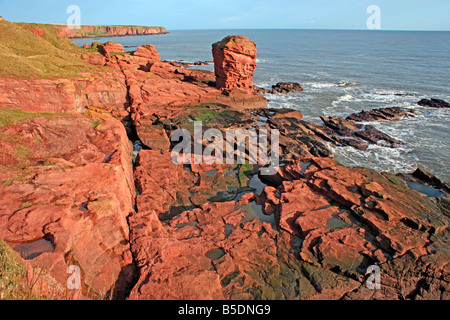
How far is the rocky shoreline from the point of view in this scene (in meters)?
7.81

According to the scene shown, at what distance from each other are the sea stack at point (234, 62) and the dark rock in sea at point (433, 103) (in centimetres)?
2098

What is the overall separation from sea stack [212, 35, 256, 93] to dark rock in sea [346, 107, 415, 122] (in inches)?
474

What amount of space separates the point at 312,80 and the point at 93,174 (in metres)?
43.4

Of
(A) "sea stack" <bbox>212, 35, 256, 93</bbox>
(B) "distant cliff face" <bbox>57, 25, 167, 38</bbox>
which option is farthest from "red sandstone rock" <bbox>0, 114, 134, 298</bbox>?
(B) "distant cliff face" <bbox>57, 25, 167, 38</bbox>

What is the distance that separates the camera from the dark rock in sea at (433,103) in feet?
103

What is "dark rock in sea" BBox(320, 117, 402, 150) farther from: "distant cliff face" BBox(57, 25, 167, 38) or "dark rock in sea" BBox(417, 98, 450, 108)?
"distant cliff face" BBox(57, 25, 167, 38)

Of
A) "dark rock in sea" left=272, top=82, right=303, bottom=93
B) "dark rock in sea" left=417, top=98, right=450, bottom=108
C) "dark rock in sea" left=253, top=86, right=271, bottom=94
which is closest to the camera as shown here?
"dark rock in sea" left=417, top=98, right=450, bottom=108

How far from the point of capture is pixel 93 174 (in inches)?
429

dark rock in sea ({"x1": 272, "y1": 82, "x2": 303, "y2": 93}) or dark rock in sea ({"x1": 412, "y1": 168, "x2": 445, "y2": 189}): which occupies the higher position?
dark rock in sea ({"x1": 272, "y1": 82, "x2": 303, "y2": 93})

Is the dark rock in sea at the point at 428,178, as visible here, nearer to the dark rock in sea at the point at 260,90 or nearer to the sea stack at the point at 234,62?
the sea stack at the point at 234,62

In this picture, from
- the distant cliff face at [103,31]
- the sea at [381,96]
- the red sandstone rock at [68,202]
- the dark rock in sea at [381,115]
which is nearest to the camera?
the red sandstone rock at [68,202]

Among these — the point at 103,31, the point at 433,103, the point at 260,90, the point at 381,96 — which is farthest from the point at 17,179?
the point at 103,31

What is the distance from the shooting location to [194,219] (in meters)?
11.7

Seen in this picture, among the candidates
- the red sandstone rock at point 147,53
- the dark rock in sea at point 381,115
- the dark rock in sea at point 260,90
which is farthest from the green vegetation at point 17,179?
the red sandstone rock at point 147,53
